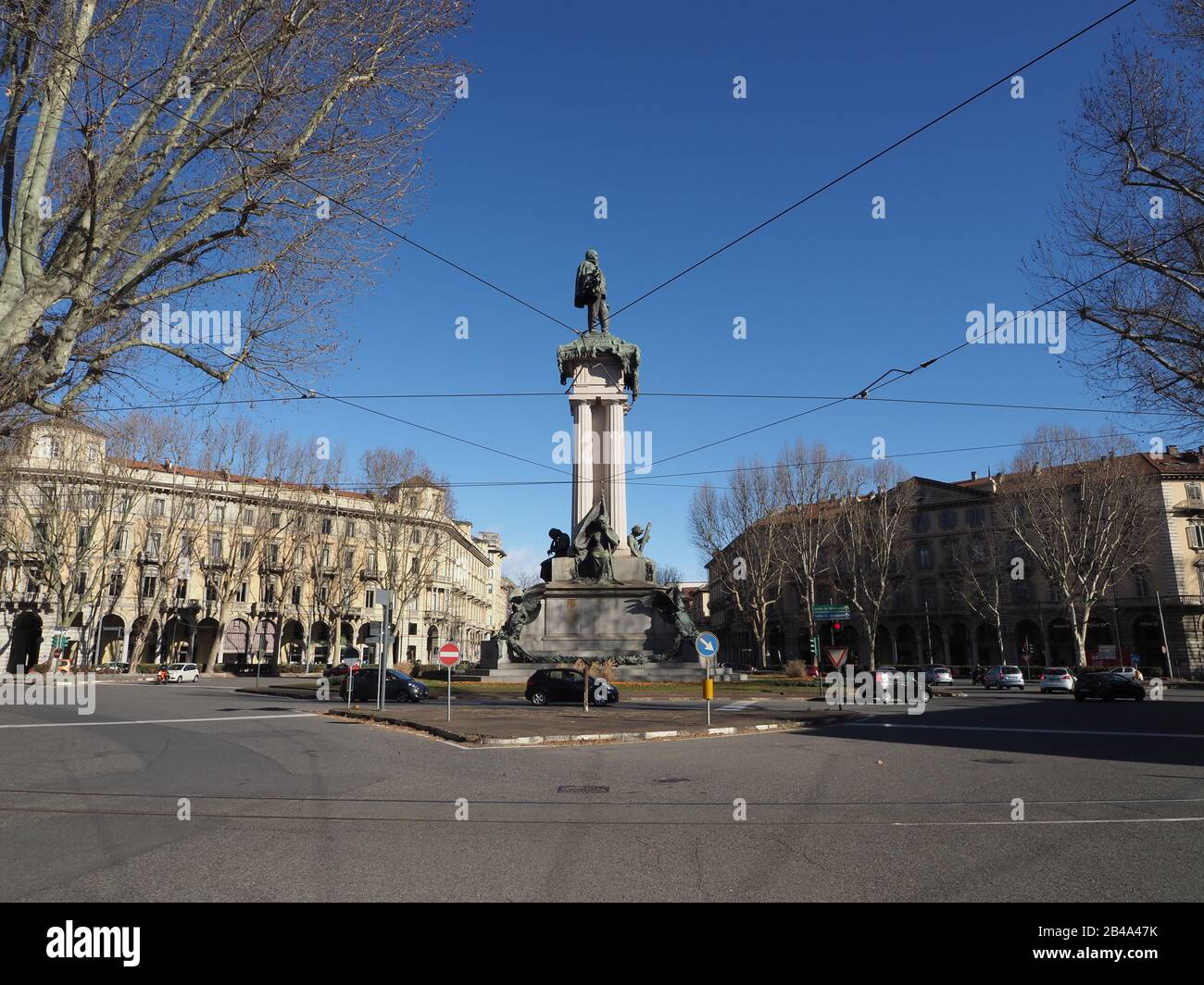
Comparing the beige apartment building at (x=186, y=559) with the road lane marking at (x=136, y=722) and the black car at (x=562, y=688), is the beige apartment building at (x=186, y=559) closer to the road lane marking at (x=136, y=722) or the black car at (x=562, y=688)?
the black car at (x=562, y=688)

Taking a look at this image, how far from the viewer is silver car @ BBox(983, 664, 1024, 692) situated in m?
43.9

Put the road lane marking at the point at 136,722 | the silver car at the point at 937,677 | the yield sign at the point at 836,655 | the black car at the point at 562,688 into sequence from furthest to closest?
1. the silver car at the point at 937,677
2. the black car at the point at 562,688
3. the yield sign at the point at 836,655
4. the road lane marking at the point at 136,722

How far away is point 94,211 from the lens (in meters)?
8.88

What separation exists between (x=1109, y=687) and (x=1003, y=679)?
14483mm

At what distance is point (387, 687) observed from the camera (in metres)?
26.7

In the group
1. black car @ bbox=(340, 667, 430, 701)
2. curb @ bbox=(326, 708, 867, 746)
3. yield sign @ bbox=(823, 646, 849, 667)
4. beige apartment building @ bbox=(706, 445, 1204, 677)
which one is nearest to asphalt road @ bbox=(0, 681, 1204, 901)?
curb @ bbox=(326, 708, 867, 746)

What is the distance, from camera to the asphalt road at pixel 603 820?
5.21 m

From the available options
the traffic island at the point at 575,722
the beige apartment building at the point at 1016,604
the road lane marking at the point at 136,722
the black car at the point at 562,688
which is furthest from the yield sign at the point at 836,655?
the beige apartment building at the point at 1016,604

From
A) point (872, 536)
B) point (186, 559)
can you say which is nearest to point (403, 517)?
point (186, 559)

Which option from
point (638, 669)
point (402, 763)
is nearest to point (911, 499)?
point (638, 669)

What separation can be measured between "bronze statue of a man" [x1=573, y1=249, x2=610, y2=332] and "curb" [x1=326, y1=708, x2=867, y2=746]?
69.9ft

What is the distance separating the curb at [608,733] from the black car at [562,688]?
17.7 feet
